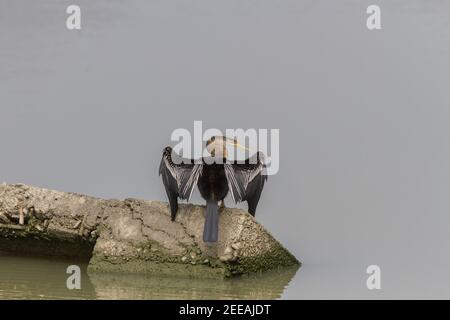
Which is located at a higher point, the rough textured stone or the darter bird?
the darter bird

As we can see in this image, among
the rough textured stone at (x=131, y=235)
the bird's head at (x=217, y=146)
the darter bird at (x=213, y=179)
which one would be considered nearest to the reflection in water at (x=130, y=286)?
the rough textured stone at (x=131, y=235)

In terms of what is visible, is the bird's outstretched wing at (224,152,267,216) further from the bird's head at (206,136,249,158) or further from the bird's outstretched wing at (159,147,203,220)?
the bird's head at (206,136,249,158)

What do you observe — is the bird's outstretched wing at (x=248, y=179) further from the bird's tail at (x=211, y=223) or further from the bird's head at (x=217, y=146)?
the bird's head at (x=217, y=146)

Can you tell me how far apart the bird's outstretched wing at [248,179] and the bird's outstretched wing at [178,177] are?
1.03 ft

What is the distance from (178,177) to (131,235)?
27.3 inches

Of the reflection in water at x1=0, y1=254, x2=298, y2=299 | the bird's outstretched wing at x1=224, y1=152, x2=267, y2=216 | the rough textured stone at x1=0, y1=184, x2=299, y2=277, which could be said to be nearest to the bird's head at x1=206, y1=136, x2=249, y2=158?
the bird's outstretched wing at x1=224, y1=152, x2=267, y2=216

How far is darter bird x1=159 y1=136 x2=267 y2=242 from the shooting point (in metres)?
10.1

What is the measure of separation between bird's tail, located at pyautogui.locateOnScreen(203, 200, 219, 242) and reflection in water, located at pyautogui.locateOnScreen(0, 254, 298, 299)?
1.26 ft

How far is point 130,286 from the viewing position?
377 inches

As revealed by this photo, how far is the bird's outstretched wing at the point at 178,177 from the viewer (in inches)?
397

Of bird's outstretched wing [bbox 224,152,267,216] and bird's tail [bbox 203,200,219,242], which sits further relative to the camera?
bird's outstretched wing [bbox 224,152,267,216]

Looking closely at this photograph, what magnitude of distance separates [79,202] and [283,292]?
2.32m

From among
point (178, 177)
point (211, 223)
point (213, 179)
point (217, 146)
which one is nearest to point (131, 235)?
point (178, 177)

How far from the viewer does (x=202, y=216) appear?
33.3 ft
